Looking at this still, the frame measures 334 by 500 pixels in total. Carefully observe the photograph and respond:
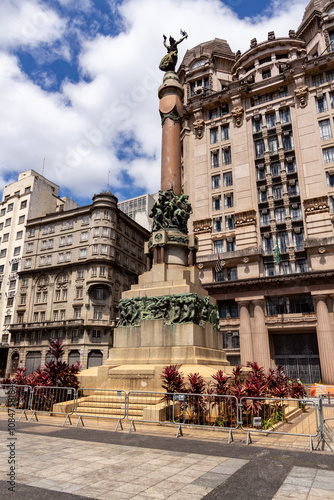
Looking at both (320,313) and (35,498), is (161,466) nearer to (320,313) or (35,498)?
(35,498)

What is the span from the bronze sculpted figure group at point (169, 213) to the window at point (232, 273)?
21534 mm

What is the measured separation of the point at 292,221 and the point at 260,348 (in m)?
14.5

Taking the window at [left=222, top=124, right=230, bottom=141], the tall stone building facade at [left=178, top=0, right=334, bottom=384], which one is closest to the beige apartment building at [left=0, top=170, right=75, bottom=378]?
the tall stone building facade at [left=178, top=0, right=334, bottom=384]

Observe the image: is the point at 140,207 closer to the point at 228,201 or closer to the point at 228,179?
the point at 228,179

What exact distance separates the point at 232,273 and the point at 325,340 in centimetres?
1226

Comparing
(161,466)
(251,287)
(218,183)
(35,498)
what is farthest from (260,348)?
(35,498)

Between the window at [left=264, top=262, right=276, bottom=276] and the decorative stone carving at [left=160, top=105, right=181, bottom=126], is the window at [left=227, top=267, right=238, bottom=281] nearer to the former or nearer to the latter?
the window at [left=264, top=262, right=276, bottom=276]

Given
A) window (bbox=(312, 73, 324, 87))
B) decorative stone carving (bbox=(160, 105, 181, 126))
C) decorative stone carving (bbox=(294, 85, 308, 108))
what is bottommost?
decorative stone carving (bbox=(160, 105, 181, 126))

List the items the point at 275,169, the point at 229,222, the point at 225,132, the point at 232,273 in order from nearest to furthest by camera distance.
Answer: the point at 232,273
the point at 275,169
the point at 229,222
the point at 225,132

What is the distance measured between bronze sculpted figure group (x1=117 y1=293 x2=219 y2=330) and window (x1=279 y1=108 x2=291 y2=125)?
34088mm

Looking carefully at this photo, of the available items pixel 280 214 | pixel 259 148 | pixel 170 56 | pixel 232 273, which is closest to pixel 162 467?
pixel 170 56

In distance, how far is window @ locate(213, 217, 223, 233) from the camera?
45.5 m

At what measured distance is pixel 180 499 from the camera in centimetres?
541

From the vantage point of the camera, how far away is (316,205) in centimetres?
4012
